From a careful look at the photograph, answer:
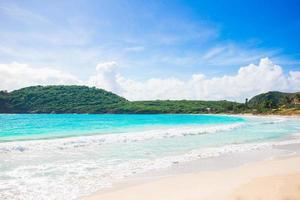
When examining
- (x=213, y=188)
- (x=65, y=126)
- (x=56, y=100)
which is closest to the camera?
(x=213, y=188)

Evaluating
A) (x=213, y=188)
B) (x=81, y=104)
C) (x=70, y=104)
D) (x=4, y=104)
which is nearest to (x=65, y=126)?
(x=213, y=188)

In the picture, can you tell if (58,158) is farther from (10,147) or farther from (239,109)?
(239,109)

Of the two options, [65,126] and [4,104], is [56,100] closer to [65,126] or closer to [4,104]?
[4,104]

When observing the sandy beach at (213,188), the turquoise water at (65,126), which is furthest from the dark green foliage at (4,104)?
the sandy beach at (213,188)

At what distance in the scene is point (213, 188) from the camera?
848 cm

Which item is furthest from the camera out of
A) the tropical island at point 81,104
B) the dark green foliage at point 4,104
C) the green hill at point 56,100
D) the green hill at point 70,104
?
the green hill at point 70,104

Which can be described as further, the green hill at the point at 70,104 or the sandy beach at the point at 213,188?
the green hill at the point at 70,104

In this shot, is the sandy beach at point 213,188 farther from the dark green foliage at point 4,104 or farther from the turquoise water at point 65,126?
the dark green foliage at point 4,104

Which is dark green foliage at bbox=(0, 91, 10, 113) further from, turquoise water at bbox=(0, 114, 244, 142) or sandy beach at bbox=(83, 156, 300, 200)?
sandy beach at bbox=(83, 156, 300, 200)

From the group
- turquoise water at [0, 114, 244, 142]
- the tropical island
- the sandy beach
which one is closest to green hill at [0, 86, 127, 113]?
the tropical island

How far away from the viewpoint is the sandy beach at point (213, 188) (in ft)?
23.9

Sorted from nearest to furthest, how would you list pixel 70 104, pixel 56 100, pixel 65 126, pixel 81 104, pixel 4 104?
1. pixel 65 126
2. pixel 4 104
3. pixel 70 104
4. pixel 56 100
5. pixel 81 104

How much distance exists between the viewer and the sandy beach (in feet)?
23.9

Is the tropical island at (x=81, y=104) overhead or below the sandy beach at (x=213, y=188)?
overhead
